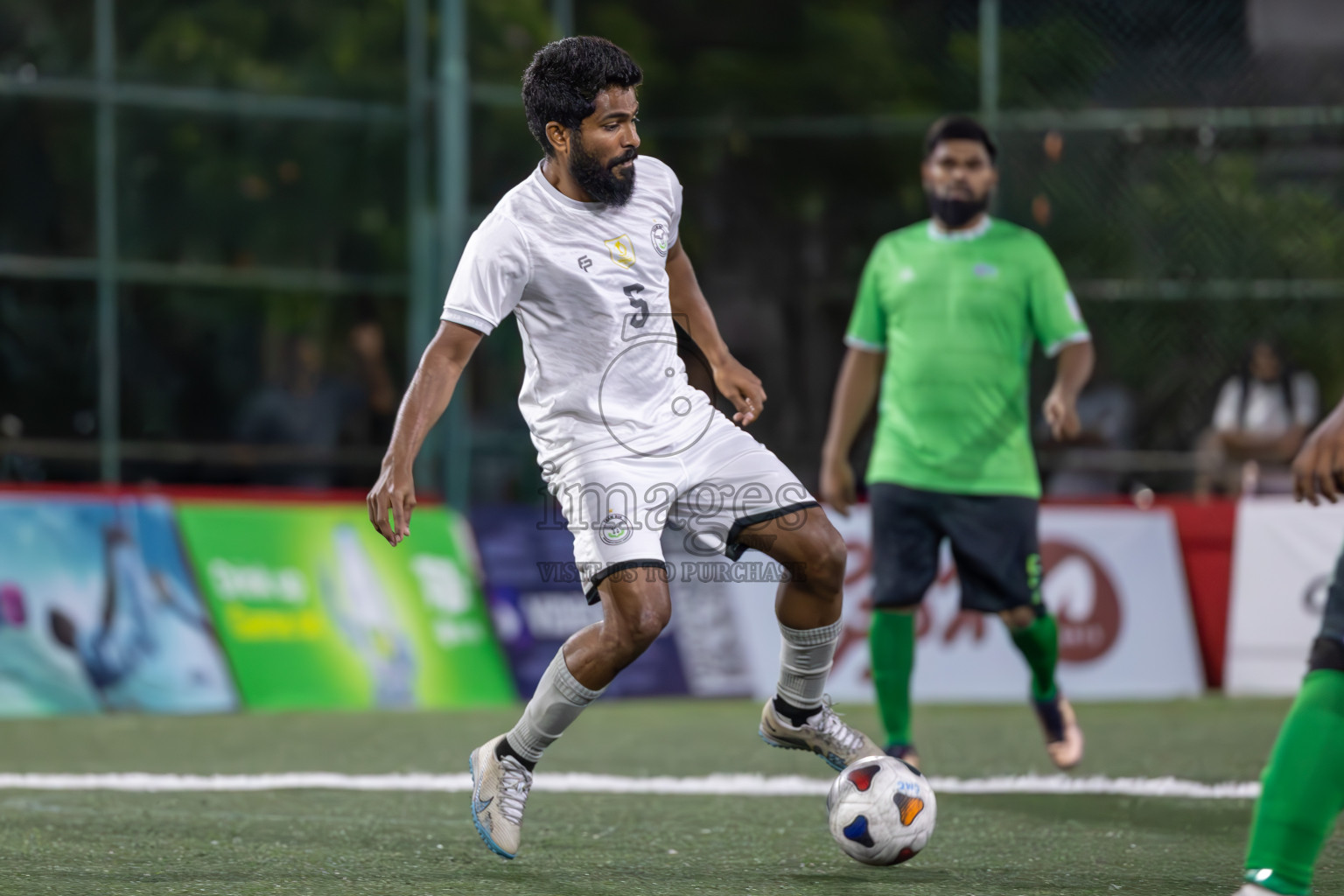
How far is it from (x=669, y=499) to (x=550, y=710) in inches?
25.9

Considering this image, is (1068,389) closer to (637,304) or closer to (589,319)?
(637,304)

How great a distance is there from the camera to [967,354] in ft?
22.9

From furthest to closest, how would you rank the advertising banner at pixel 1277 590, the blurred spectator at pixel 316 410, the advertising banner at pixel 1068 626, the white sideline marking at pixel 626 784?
the blurred spectator at pixel 316 410 → the advertising banner at pixel 1068 626 → the advertising banner at pixel 1277 590 → the white sideline marking at pixel 626 784

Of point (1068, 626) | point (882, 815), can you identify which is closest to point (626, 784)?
point (882, 815)

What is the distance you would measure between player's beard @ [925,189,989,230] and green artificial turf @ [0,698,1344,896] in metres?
2.08

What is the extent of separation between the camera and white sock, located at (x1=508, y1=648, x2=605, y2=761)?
16.6 feet

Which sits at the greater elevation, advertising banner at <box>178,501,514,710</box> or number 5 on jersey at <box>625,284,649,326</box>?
number 5 on jersey at <box>625,284,649,326</box>

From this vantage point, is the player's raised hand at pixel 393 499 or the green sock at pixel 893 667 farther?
the green sock at pixel 893 667

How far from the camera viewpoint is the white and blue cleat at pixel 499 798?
496 centimetres

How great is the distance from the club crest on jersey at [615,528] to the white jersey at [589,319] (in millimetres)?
175

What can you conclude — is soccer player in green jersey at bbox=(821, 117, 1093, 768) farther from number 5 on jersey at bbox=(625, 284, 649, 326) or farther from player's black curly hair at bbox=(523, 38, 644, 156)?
player's black curly hair at bbox=(523, 38, 644, 156)

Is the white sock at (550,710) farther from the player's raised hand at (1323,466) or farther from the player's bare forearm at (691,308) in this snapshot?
the player's raised hand at (1323,466)

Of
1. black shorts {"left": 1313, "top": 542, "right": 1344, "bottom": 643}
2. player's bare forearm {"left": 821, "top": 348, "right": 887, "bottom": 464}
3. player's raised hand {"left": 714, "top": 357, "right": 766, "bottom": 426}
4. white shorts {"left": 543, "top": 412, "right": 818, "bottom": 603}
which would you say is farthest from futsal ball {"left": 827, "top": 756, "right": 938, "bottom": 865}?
player's bare forearm {"left": 821, "top": 348, "right": 887, "bottom": 464}

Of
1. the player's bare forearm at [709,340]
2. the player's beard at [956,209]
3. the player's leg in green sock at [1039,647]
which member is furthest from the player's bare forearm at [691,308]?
the player's leg in green sock at [1039,647]
